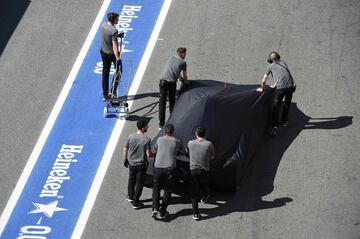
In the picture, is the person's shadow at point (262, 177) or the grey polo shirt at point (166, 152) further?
the person's shadow at point (262, 177)

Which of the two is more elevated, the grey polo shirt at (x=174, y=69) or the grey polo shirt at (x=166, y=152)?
the grey polo shirt at (x=174, y=69)

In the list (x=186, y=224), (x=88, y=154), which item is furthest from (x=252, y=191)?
(x=88, y=154)

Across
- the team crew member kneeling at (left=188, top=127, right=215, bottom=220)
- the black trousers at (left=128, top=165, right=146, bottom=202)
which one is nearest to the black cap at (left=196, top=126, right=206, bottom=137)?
the team crew member kneeling at (left=188, top=127, right=215, bottom=220)

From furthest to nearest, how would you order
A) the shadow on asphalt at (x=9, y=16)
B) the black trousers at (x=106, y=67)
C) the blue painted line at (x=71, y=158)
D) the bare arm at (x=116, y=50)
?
the shadow on asphalt at (x=9, y=16) < the black trousers at (x=106, y=67) < the bare arm at (x=116, y=50) < the blue painted line at (x=71, y=158)

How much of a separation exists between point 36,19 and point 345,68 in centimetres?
782

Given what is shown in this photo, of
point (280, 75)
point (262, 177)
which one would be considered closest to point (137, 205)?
point (262, 177)

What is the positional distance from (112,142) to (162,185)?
8.65 feet

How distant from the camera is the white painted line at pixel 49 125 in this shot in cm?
1535

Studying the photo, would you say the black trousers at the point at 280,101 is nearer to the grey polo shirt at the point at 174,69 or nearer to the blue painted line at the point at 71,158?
the grey polo shirt at the point at 174,69

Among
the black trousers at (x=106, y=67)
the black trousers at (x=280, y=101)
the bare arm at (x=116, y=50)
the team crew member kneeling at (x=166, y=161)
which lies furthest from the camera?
the black trousers at (x=106, y=67)

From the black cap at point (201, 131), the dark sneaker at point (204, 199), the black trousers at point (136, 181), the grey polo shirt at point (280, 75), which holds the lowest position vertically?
the dark sneaker at point (204, 199)

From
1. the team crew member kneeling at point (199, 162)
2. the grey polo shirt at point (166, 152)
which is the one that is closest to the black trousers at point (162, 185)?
the grey polo shirt at point (166, 152)

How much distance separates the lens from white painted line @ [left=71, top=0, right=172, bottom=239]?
1497 cm

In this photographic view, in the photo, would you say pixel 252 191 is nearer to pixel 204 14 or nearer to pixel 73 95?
pixel 73 95
